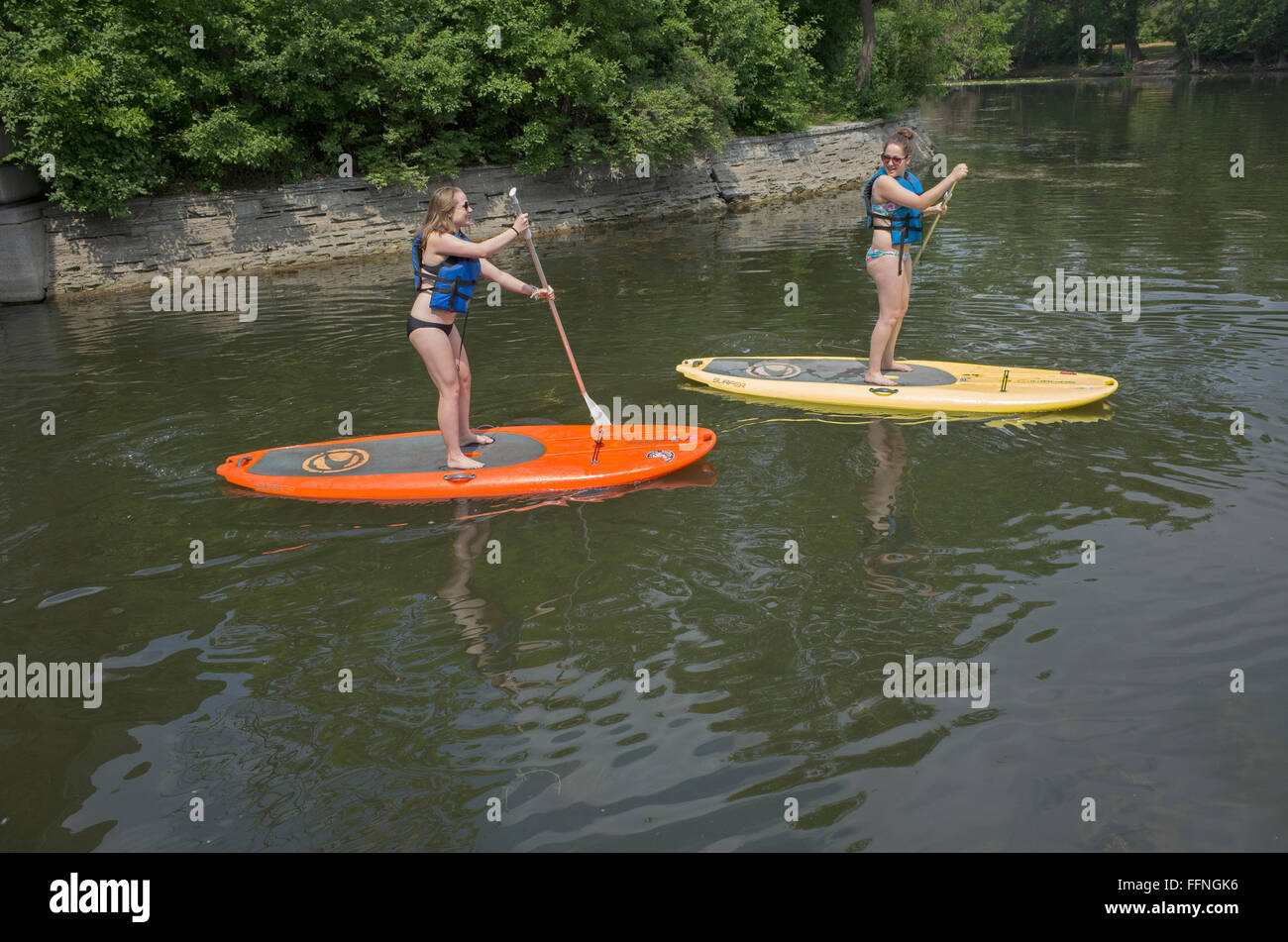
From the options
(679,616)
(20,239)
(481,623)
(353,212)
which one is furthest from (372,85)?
(679,616)

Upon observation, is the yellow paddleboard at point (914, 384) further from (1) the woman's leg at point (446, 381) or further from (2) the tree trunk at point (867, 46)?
(2) the tree trunk at point (867, 46)

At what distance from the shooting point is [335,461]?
7.38 metres

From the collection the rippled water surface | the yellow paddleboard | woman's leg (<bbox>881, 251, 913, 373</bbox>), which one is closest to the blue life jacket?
the rippled water surface

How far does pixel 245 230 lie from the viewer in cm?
1672

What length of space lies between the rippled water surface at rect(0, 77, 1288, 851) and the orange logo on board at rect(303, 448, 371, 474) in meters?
0.35

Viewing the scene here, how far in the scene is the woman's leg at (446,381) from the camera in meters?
6.93

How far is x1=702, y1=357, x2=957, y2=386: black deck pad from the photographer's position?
864 centimetres

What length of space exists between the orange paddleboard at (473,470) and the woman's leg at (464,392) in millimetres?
97

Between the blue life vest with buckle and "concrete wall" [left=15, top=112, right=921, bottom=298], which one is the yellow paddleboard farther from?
"concrete wall" [left=15, top=112, right=921, bottom=298]

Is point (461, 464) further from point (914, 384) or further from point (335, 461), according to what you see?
point (914, 384)

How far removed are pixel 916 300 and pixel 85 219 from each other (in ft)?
42.3

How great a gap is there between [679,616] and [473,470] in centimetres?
236

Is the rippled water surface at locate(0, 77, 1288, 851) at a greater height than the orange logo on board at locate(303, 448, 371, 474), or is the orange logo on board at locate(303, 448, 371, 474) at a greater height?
the orange logo on board at locate(303, 448, 371, 474)
